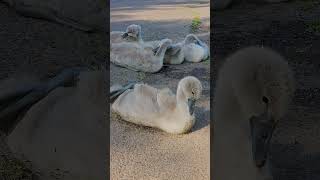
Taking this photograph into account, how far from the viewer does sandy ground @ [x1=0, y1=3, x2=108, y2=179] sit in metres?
1.21

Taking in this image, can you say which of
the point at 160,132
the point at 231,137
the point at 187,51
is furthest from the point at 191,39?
the point at 231,137

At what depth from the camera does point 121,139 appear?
6.47 feet

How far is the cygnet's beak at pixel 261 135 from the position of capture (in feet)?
3.85

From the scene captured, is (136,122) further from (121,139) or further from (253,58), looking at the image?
(253,58)

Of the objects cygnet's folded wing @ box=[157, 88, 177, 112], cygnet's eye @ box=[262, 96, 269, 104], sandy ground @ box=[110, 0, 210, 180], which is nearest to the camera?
cygnet's eye @ box=[262, 96, 269, 104]

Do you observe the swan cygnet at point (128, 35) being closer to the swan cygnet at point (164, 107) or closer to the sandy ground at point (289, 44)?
the swan cygnet at point (164, 107)

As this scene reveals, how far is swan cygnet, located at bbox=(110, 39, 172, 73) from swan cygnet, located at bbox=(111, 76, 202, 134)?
15cm

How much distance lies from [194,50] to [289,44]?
3.05 feet

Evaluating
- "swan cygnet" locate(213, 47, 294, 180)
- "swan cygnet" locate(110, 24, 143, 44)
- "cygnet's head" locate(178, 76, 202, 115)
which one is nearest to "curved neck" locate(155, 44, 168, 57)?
"swan cygnet" locate(110, 24, 143, 44)

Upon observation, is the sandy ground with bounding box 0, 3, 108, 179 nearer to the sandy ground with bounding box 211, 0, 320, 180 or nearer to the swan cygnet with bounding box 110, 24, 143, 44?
the sandy ground with bounding box 211, 0, 320, 180

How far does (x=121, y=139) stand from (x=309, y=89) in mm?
939

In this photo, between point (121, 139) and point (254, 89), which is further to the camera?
point (121, 139)

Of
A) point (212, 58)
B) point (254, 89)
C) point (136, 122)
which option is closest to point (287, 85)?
point (254, 89)

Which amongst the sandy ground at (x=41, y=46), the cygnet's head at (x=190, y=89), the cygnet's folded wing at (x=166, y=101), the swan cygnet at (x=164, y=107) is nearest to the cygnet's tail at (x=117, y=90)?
the swan cygnet at (x=164, y=107)
